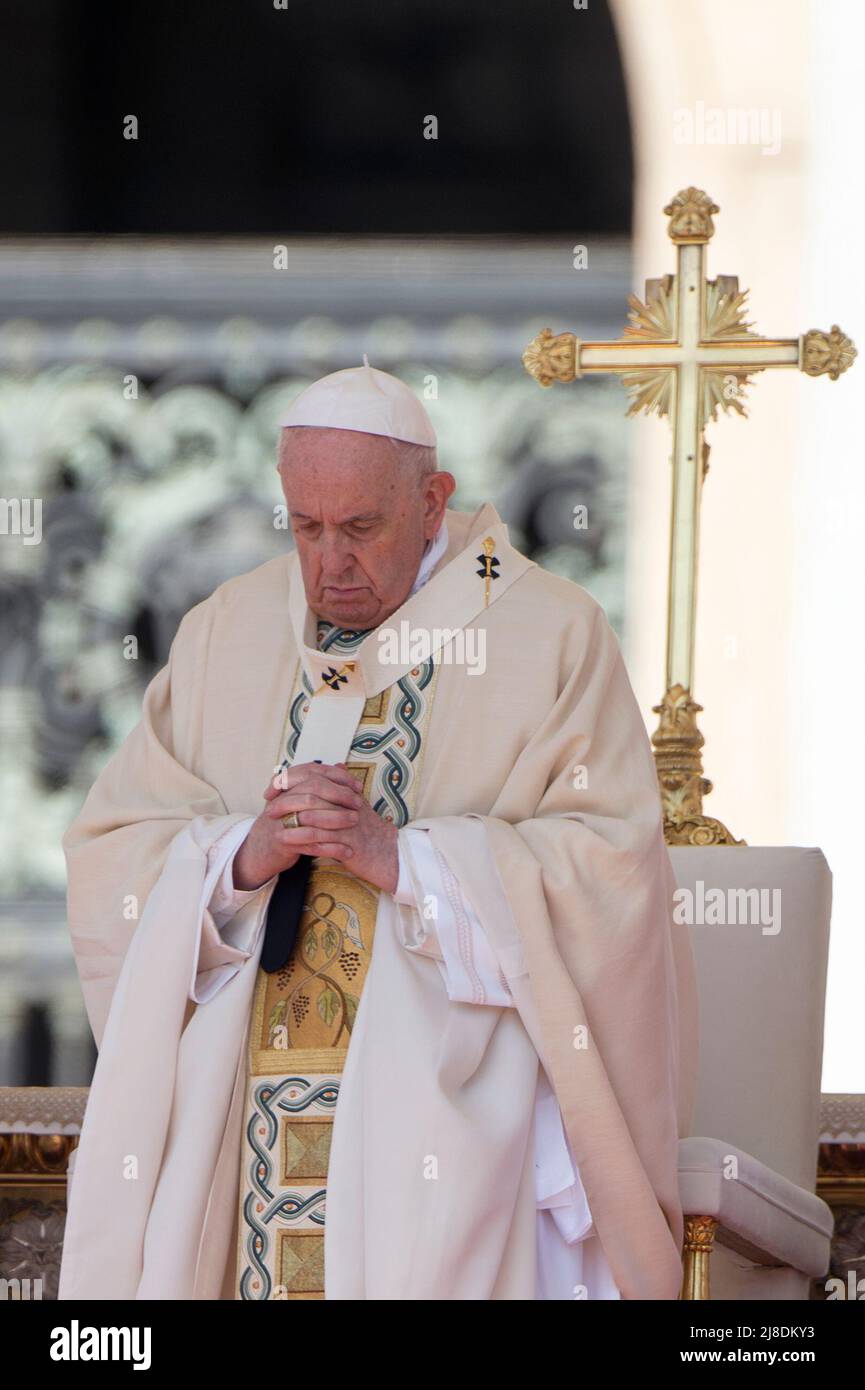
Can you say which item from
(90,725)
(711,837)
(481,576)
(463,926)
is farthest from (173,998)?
(90,725)

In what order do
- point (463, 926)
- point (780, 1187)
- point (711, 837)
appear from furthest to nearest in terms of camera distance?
point (711, 837)
point (780, 1187)
point (463, 926)

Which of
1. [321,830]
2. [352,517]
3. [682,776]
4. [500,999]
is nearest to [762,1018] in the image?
[682,776]

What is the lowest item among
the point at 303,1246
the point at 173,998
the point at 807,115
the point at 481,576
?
the point at 303,1246

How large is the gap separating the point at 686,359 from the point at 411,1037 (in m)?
2.24

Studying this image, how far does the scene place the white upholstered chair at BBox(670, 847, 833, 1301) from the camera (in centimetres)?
499

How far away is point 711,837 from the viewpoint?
218 inches

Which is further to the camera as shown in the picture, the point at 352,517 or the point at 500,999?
the point at 352,517

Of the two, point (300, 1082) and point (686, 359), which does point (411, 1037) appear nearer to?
point (300, 1082)

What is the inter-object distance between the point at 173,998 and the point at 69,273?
15.0 feet

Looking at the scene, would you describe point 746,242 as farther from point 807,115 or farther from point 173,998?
point 173,998

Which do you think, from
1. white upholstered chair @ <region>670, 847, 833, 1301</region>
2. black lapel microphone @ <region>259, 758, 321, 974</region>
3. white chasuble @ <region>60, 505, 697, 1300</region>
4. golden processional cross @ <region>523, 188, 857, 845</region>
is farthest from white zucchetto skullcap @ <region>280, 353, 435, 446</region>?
golden processional cross @ <region>523, 188, 857, 845</region>

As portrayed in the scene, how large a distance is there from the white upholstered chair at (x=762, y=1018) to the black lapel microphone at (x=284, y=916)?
0.98 meters

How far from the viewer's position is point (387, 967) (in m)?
4.41

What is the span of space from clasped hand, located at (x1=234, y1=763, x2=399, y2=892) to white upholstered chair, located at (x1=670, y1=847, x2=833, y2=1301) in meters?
1.01
